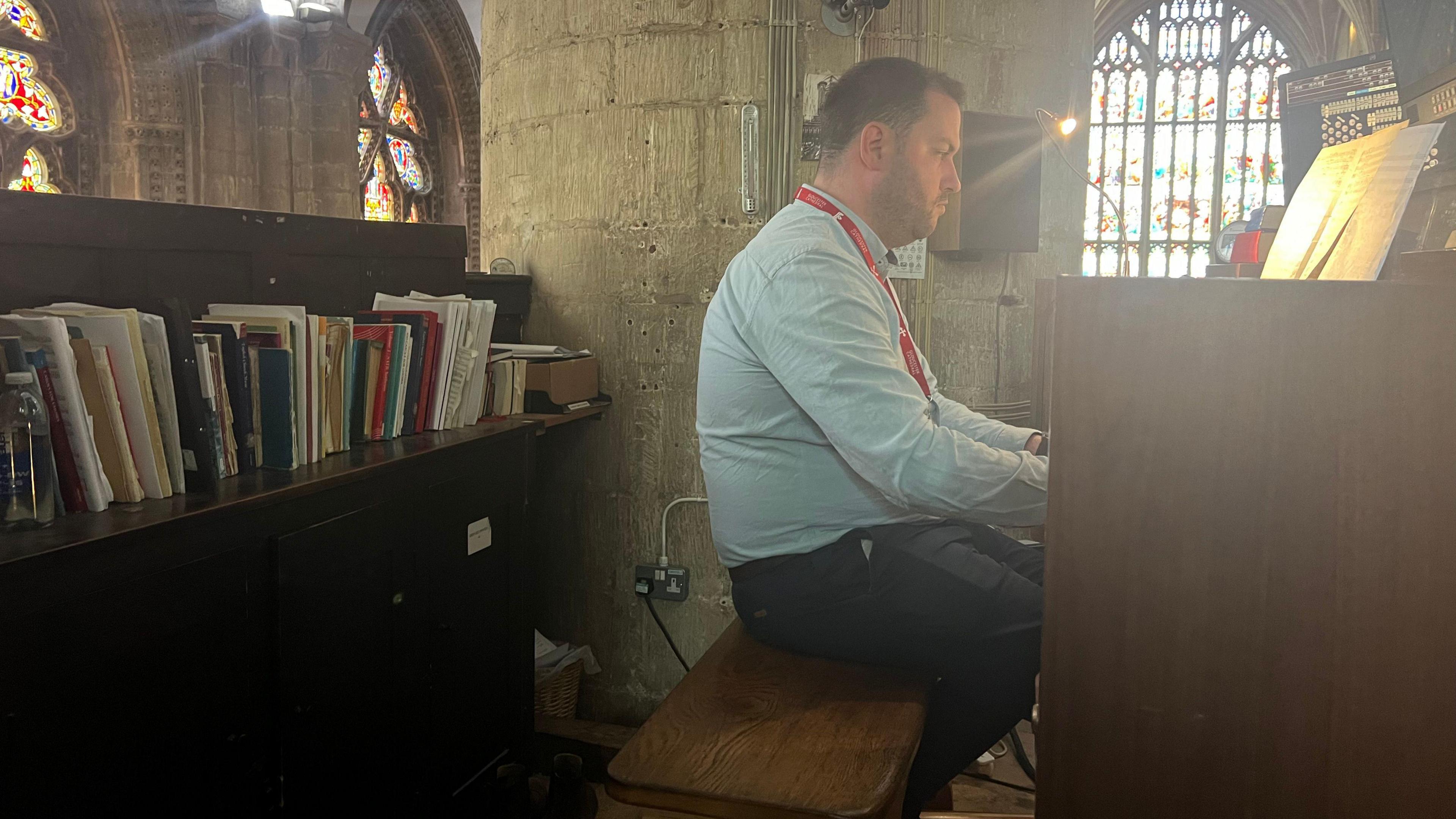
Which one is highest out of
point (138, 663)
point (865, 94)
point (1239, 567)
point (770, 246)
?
point (865, 94)

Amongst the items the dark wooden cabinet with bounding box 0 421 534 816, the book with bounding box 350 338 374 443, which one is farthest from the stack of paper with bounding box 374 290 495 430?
the book with bounding box 350 338 374 443

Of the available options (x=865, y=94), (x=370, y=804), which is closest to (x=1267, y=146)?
(x=865, y=94)

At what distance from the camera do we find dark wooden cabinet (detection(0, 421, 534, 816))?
1.31 metres

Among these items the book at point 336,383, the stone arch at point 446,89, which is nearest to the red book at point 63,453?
the book at point 336,383

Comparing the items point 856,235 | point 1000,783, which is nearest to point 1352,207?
point 856,235

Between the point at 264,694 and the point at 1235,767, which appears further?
the point at 264,694

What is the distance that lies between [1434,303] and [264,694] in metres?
1.81

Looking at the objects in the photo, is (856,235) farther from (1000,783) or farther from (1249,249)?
(1000,783)

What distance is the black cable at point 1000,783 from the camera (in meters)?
2.74

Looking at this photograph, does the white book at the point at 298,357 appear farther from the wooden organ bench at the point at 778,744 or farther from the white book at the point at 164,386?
the wooden organ bench at the point at 778,744

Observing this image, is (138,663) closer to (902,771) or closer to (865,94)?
(902,771)

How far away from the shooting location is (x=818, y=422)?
5.10 ft

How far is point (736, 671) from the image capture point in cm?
161

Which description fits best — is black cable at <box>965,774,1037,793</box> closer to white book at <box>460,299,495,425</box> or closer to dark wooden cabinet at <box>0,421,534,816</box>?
dark wooden cabinet at <box>0,421,534,816</box>
